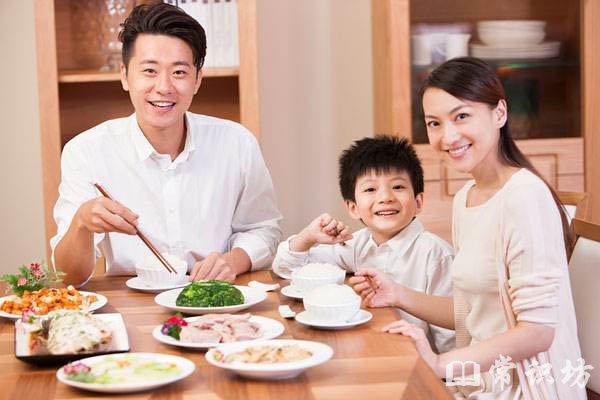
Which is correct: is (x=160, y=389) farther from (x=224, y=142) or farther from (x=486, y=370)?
(x=224, y=142)

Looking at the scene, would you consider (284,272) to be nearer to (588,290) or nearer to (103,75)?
(588,290)

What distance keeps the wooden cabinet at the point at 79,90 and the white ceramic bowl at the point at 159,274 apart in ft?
4.84

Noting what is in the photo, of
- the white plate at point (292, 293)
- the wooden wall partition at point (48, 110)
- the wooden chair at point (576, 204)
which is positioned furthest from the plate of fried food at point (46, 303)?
the wooden wall partition at point (48, 110)

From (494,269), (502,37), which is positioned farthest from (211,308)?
(502,37)

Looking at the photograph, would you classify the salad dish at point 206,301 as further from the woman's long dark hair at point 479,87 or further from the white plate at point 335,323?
the woman's long dark hair at point 479,87

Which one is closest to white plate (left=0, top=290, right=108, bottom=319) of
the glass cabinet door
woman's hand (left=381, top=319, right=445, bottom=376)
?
woman's hand (left=381, top=319, right=445, bottom=376)

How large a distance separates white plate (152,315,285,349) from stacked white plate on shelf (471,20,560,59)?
2.40 meters

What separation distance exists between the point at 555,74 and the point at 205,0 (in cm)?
155

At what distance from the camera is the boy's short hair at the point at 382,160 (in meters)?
2.35

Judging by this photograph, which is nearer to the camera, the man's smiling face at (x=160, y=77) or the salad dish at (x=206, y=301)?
the salad dish at (x=206, y=301)

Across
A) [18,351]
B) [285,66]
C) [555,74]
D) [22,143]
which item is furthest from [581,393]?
[22,143]

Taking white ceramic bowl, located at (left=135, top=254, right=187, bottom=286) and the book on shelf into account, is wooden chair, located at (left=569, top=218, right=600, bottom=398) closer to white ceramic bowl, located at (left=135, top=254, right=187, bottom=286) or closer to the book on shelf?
white ceramic bowl, located at (left=135, top=254, right=187, bottom=286)

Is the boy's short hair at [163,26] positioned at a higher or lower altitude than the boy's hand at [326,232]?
higher

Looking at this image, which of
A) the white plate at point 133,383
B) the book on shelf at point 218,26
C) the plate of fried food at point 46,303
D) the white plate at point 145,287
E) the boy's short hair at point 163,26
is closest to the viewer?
the white plate at point 133,383
